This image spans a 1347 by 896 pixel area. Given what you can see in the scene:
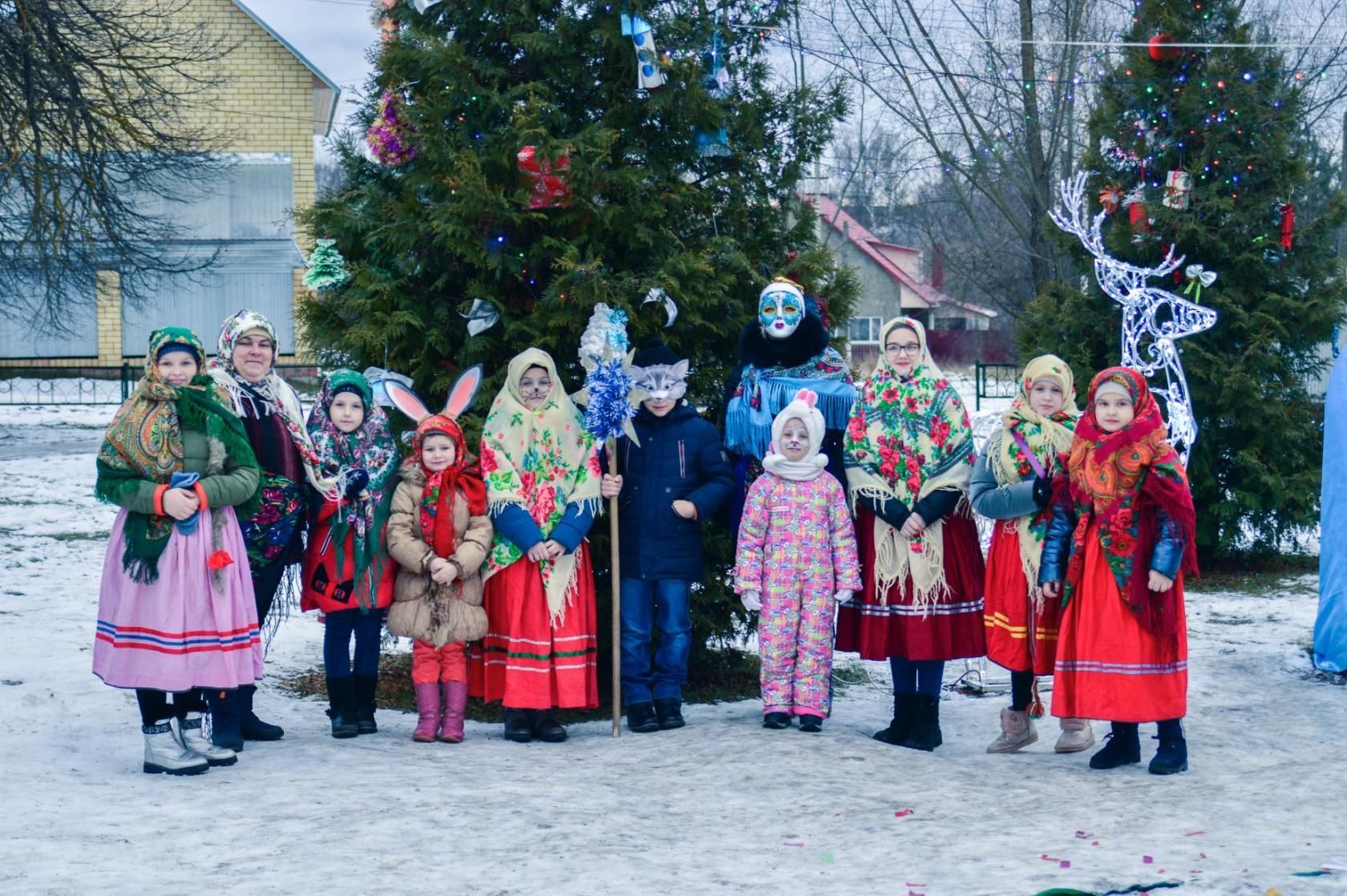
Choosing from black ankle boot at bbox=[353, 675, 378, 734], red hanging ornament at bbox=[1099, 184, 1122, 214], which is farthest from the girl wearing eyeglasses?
red hanging ornament at bbox=[1099, 184, 1122, 214]

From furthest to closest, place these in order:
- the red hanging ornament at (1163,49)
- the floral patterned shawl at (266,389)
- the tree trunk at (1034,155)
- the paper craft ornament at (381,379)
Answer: the tree trunk at (1034,155) < the red hanging ornament at (1163,49) < the paper craft ornament at (381,379) < the floral patterned shawl at (266,389)

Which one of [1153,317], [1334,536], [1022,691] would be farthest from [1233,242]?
[1022,691]

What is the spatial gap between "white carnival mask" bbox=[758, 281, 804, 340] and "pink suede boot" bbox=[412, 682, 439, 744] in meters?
2.25

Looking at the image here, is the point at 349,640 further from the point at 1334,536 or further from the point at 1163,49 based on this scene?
the point at 1163,49

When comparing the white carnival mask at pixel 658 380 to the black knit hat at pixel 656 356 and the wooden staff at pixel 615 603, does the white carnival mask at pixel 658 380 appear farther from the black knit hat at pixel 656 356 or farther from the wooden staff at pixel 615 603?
the wooden staff at pixel 615 603

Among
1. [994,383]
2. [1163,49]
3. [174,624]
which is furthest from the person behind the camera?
[994,383]

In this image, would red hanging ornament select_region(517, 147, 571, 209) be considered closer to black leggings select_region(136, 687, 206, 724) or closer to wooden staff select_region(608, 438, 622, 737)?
wooden staff select_region(608, 438, 622, 737)

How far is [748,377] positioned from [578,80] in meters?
1.84

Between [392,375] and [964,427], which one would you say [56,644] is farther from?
[964,427]

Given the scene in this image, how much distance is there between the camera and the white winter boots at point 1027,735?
20.1 feet

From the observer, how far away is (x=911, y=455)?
20.3 ft

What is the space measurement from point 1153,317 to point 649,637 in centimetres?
635

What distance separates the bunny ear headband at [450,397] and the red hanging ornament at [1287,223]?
7.50 m

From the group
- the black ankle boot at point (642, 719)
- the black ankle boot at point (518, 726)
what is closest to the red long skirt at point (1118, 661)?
the black ankle boot at point (642, 719)
